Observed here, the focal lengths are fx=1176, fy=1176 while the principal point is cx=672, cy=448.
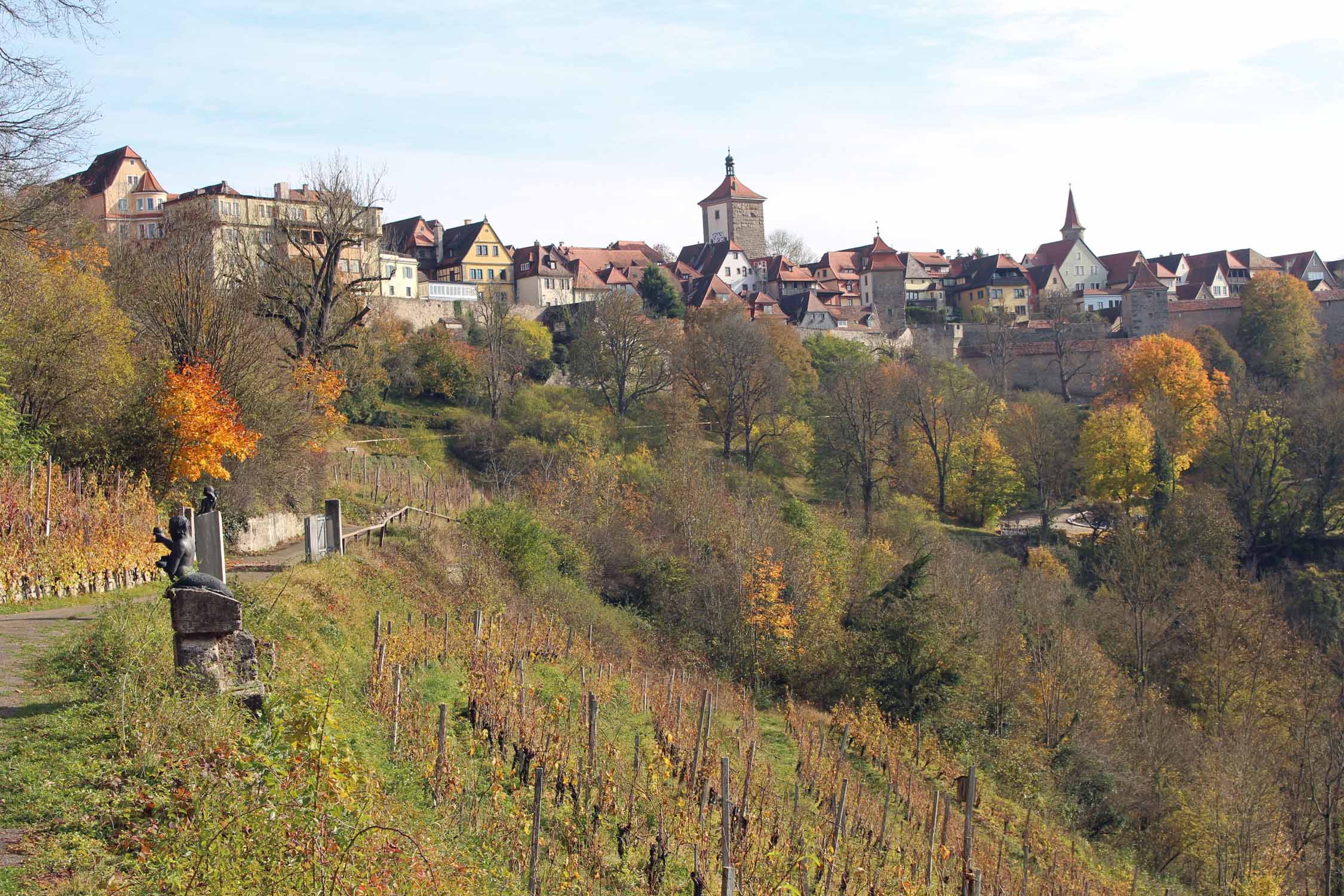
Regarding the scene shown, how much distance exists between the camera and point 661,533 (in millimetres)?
33781

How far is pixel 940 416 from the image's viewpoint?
52.4 m

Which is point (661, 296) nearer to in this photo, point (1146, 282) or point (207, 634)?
point (1146, 282)

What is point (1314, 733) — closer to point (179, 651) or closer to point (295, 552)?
point (295, 552)

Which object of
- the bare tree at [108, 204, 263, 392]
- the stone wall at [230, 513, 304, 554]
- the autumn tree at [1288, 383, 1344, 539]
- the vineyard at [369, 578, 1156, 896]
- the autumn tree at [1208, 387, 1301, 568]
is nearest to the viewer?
the vineyard at [369, 578, 1156, 896]

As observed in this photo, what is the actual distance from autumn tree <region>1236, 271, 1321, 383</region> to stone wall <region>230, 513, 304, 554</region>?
59336 millimetres

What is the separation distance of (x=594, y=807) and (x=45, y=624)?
5.70 m

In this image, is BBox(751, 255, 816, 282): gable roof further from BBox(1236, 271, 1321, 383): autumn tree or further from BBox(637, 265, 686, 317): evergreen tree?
BBox(1236, 271, 1321, 383): autumn tree

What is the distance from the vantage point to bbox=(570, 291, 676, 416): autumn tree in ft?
171

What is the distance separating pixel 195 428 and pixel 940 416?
38.3 metres

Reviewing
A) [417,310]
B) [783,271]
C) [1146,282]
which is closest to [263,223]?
[417,310]

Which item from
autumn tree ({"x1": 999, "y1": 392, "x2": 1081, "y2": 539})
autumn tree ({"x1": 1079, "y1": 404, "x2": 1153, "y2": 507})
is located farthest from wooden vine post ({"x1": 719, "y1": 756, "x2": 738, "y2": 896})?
autumn tree ({"x1": 1079, "y1": 404, "x2": 1153, "y2": 507})

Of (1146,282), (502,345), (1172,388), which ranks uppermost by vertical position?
(1146,282)

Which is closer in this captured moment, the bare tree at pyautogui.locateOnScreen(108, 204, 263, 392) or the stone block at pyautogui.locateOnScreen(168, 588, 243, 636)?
the stone block at pyautogui.locateOnScreen(168, 588, 243, 636)

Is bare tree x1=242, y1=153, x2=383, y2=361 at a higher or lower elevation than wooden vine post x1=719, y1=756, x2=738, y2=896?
higher
